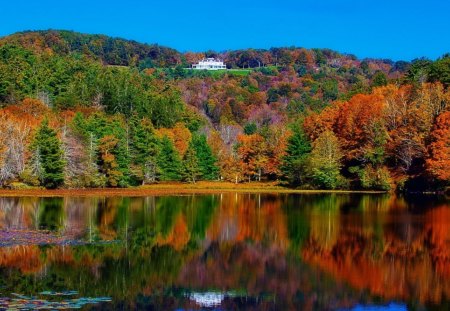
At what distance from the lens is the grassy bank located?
65.0 metres

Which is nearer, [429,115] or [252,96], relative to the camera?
[429,115]

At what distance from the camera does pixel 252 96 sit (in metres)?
170

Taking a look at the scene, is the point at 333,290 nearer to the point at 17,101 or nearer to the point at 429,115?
the point at 429,115

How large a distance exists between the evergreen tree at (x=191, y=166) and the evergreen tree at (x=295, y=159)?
11209 millimetres

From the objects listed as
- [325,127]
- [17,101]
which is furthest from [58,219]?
[17,101]

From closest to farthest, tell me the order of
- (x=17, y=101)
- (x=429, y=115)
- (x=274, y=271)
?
(x=274, y=271) → (x=429, y=115) → (x=17, y=101)

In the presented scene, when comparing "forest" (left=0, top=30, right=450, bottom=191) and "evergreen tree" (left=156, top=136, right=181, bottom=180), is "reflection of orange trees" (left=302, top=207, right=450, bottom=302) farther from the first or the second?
"evergreen tree" (left=156, top=136, right=181, bottom=180)

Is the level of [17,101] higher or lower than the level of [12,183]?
higher

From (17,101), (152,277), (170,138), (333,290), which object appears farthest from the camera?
(17,101)

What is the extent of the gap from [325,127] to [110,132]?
2877 cm

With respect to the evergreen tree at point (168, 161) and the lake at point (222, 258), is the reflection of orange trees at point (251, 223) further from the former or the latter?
the evergreen tree at point (168, 161)

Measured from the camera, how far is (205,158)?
92.4 metres

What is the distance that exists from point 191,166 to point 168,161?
3.02 m

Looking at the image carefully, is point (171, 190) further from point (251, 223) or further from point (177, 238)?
point (177, 238)
